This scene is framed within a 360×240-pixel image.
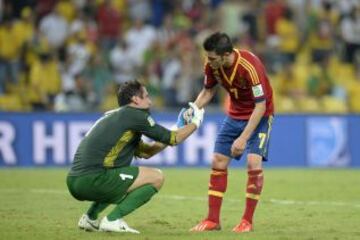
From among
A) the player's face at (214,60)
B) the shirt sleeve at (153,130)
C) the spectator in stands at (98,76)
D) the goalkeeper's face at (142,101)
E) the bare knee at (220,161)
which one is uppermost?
the player's face at (214,60)

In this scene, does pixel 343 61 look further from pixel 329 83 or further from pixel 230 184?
pixel 230 184

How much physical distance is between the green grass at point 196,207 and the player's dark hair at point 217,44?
1833 mm

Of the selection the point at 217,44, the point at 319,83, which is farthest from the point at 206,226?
the point at 319,83

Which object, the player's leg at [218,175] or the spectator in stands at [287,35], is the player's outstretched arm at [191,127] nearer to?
the player's leg at [218,175]

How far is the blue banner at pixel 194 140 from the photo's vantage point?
18125 mm

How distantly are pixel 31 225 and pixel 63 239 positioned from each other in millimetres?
1286

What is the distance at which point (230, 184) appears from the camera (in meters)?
15.2

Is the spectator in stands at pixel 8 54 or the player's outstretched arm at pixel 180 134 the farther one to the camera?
the spectator in stands at pixel 8 54

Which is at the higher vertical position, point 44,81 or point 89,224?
point 89,224

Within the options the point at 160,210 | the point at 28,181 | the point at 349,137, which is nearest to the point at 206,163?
the point at 349,137

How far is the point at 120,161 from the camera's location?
919 centimetres

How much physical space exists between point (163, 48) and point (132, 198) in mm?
12301

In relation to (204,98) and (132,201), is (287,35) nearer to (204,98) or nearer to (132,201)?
(204,98)

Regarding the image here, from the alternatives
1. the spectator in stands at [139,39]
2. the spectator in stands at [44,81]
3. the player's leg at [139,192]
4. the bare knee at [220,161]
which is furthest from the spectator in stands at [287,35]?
the player's leg at [139,192]
